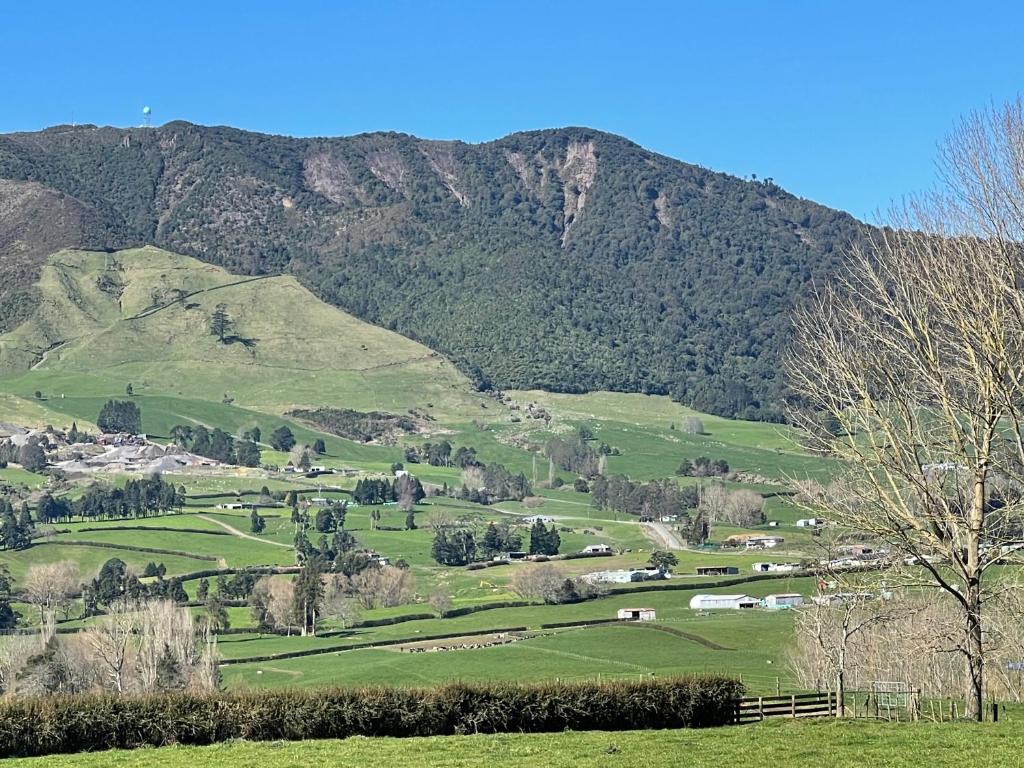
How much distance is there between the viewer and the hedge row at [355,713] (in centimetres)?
3853

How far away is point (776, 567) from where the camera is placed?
13900 centimetres

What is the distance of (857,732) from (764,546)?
12613 centimetres

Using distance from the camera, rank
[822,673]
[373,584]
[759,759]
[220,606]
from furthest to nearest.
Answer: [373,584] < [220,606] < [822,673] < [759,759]

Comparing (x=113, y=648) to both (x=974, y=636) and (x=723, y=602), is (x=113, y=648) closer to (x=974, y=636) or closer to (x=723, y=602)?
(x=723, y=602)

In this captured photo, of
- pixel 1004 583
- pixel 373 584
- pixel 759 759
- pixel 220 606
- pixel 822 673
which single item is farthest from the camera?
pixel 373 584

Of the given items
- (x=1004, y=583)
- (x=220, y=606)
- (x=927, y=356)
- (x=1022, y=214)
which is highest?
(x=1022, y=214)

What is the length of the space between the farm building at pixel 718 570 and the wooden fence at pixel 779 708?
9468cm

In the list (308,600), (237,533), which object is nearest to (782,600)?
(308,600)

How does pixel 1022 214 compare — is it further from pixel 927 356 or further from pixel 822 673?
pixel 822 673

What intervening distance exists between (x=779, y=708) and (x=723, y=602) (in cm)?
8052

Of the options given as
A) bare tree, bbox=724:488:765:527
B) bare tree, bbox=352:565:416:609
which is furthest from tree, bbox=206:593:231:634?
bare tree, bbox=724:488:765:527

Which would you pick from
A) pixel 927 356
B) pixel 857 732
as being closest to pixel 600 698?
pixel 857 732

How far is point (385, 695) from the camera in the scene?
41312 millimetres

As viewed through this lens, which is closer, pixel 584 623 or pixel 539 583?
pixel 584 623
